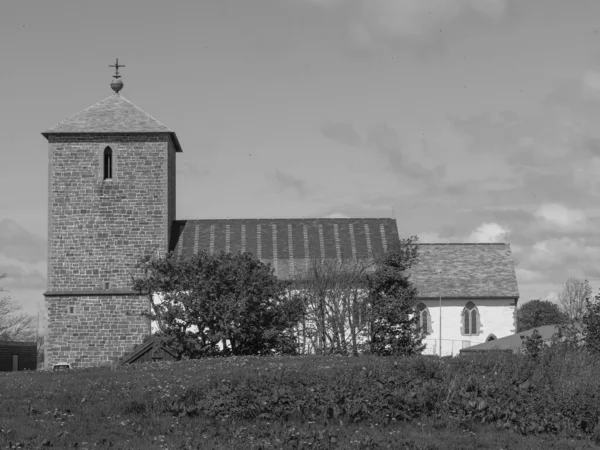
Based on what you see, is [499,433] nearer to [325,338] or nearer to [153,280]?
[153,280]

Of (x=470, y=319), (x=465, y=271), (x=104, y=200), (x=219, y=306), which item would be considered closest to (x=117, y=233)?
(x=104, y=200)

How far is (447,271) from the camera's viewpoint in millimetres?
63844

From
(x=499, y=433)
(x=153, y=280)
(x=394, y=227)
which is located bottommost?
(x=499, y=433)

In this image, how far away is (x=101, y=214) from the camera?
172 feet

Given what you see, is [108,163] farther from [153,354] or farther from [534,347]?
[534,347]

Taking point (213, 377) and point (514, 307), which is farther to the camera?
point (514, 307)

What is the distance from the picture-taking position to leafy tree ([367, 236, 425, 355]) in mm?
46812

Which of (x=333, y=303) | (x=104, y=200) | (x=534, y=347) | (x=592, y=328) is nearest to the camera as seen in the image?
(x=534, y=347)

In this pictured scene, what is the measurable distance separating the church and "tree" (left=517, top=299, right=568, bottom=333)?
30.8 m

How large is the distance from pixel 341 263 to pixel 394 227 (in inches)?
193

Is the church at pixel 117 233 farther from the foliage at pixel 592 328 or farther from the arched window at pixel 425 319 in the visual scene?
the foliage at pixel 592 328

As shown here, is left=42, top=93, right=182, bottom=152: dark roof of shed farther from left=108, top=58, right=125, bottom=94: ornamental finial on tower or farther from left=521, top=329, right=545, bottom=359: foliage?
left=521, top=329, right=545, bottom=359: foliage

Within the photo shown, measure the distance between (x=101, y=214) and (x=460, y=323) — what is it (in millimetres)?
23866

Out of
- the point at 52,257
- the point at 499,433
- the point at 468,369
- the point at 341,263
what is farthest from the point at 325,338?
the point at 499,433
